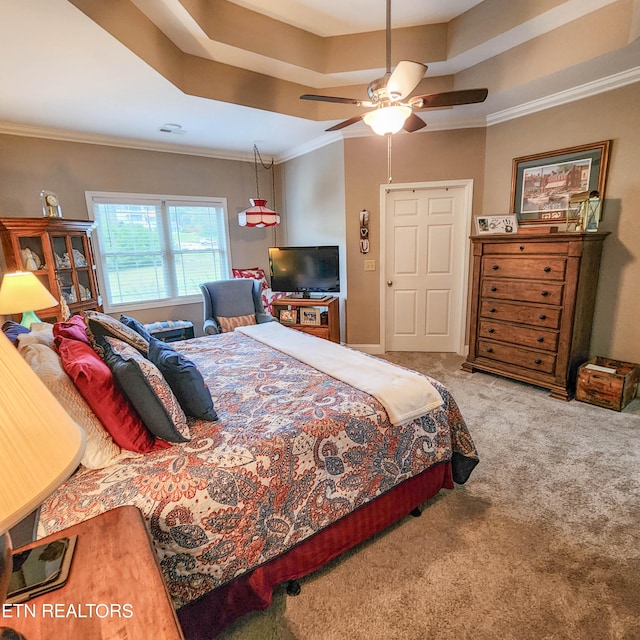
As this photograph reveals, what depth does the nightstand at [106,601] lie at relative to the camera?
0.72 metres

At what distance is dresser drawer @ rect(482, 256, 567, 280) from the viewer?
3021mm

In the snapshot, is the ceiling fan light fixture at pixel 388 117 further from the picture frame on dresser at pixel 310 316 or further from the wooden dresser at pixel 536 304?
A: the picture frame on dresser at pixel 310 316

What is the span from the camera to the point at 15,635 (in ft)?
2.28

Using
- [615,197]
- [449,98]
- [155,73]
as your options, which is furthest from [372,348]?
[155,73]

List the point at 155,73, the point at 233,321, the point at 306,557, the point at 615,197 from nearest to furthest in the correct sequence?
the point at 306,557 < the point at 155,73 < the point at 615,197 < the point at 233,321

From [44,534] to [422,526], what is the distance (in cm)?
161

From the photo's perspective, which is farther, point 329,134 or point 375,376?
point 329,134

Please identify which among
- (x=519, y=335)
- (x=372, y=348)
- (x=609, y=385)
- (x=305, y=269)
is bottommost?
(x=372, y=348)

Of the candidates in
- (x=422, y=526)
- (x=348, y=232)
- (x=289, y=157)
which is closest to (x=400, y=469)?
(x=422, y=526)

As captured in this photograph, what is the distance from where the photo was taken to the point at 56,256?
3316mm

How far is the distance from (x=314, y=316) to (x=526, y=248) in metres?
2.33

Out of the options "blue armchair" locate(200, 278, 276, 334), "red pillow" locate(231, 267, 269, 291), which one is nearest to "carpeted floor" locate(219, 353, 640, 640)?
"blue armchair" locate(200, 278, 276, 334)

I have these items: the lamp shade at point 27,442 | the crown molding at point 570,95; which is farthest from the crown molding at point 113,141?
the lamp shade at point 27,442

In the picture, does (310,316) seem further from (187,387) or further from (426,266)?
(187,387)
